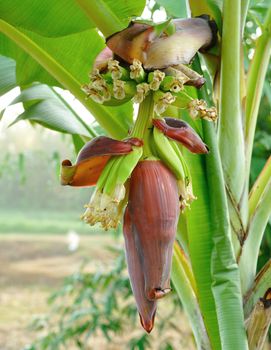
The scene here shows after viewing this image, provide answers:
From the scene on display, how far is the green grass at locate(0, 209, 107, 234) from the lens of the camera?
5.04 m

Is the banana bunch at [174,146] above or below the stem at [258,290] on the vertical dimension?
above

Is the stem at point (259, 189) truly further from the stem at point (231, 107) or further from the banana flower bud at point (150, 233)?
the banana flower bud at point (150, 233)

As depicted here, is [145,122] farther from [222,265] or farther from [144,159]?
[222,265]

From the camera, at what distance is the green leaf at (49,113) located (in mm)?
637

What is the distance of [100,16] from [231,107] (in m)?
0.14

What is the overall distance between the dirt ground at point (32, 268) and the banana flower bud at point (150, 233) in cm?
368

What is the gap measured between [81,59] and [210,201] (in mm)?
206

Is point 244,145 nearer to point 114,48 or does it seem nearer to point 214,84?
point 214,84

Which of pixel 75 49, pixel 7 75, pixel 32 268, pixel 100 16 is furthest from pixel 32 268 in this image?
pixel 100 16

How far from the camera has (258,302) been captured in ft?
1.57

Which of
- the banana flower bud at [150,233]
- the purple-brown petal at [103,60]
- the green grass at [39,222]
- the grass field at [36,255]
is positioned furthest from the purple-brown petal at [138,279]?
the green grass at [39,222]

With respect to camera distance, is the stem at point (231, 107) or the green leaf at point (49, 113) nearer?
the stem at point (231, 107)

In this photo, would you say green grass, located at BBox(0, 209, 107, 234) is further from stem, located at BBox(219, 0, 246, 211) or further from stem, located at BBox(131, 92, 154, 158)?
stem, located at BBox(131, 92, 154, 158)

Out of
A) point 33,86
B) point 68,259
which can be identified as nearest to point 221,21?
point 33,86
